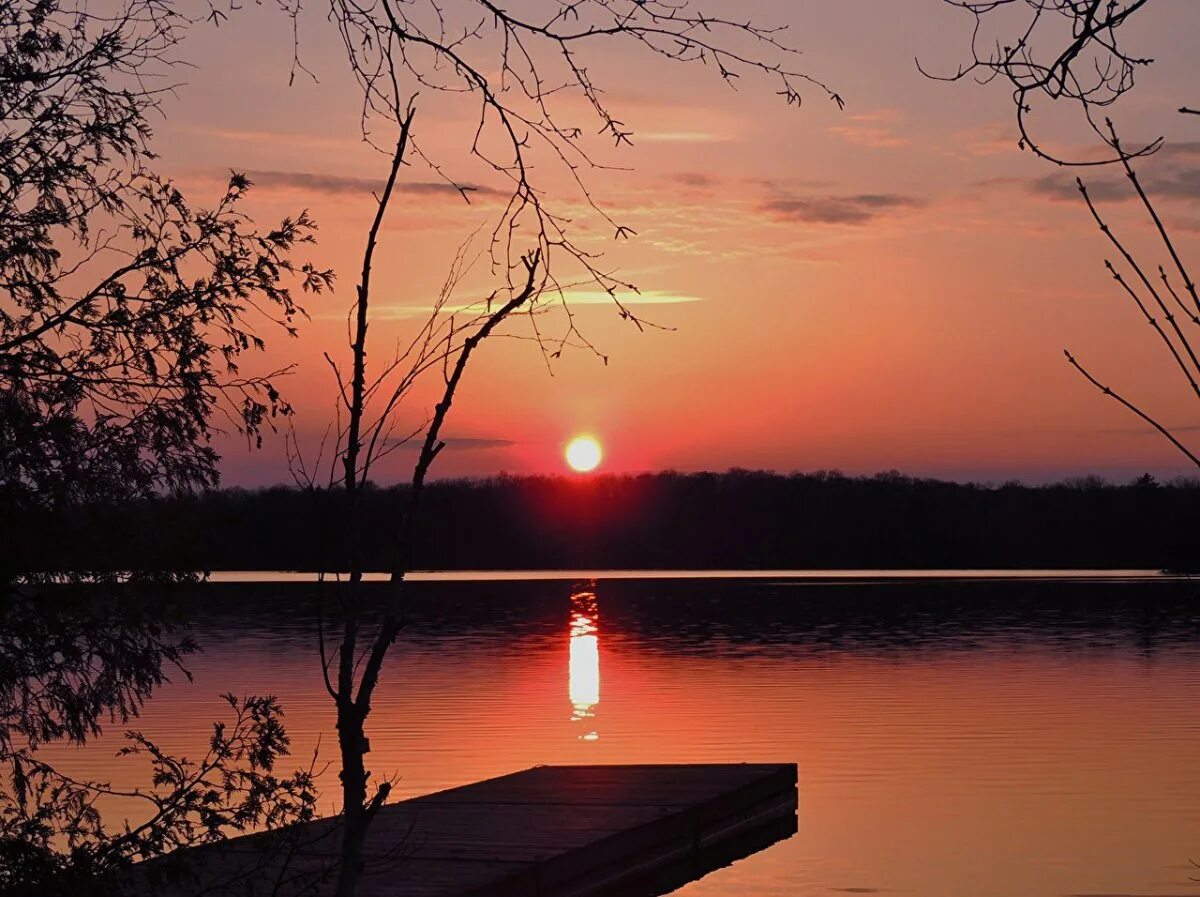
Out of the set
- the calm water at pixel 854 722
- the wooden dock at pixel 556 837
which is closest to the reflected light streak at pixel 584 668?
the calm water at pixel 854 722

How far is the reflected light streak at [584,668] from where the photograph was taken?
99.8ft

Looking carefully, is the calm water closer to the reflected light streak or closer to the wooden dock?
the reflected light streak

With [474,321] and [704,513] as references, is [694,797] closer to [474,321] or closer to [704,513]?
[474,321]

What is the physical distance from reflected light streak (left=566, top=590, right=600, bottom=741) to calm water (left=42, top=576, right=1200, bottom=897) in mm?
113

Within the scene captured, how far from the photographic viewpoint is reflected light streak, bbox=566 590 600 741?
99.8 feet

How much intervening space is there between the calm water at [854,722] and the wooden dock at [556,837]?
1.43 ft

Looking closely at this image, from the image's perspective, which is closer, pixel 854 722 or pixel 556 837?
pixel 556 837

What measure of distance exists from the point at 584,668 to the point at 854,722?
41.3 ft

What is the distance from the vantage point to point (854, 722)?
91.0 feet

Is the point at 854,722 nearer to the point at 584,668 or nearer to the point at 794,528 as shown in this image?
the point at 584,668

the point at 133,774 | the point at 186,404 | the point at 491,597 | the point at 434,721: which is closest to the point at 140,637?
the point at 186,404

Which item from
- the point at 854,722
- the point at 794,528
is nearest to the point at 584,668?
the point at 854,722

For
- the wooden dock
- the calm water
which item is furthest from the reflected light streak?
the wooden dock

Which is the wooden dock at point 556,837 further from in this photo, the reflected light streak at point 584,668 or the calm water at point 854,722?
the reflected light streak at point 584,668
